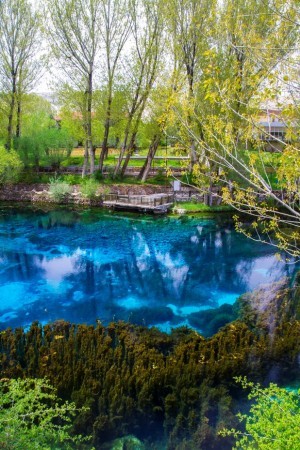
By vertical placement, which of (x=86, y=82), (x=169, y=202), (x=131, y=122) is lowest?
(x=169, y=202)

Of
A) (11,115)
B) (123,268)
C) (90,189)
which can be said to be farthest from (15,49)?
(123,268)

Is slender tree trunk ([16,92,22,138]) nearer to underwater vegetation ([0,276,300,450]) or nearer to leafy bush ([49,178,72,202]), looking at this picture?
leafy bush ([49,178,72,202])

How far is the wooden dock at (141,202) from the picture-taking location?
88.8 ft

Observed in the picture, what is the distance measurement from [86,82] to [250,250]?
18.5 metres

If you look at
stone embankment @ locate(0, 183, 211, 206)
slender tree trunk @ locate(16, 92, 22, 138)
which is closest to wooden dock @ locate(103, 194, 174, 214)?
stone embankment @ locate(0, 183, 211, 206)

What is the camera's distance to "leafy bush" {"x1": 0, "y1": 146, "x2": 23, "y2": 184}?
93.2 feet

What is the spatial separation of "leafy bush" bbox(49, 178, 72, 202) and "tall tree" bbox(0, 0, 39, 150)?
20.0ft

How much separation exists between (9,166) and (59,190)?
13.6ft

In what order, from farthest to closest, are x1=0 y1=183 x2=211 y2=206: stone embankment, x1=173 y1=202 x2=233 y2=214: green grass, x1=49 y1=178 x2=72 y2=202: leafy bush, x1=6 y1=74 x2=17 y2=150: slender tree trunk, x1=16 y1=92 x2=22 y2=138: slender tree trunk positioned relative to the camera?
x1=16 y1=92 x2=22 y2=138: slender tree trunk < x1=6 y1=74 x2=17 y2=150: slender tree trunk < x1=49 y1=178 x2=72 y2=202: leafy bush < x1=0 y1=183 x2=211 y2=206: stone embankment < x1=173 y1=202 x2=233 y2=214: green grass

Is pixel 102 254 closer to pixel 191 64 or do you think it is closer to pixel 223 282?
pixel 223 282

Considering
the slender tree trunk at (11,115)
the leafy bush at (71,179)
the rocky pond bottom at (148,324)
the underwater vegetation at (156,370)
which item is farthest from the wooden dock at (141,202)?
the underwater vegetation at (156,370)

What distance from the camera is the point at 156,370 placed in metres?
9.16

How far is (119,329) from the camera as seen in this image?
36.9 feet

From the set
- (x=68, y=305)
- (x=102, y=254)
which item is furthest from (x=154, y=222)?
(x=68, y=305)
